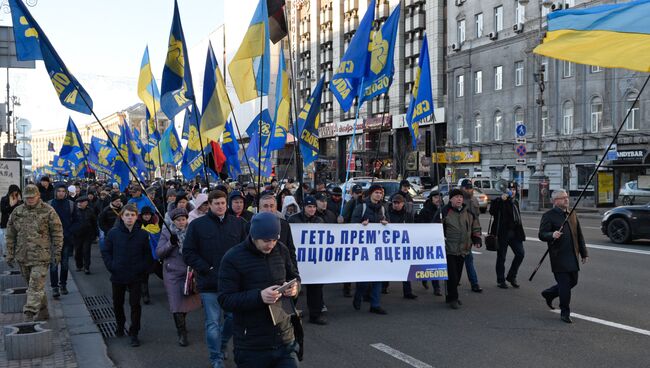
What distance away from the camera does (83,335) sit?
Answer: 711 centimetres

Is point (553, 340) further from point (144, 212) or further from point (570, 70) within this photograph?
point (570, 70)

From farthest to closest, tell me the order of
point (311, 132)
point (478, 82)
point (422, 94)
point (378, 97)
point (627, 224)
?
point (378, 97)
point (478, 82)
point (627, 224)
point (311, 132)
point (422, 94)

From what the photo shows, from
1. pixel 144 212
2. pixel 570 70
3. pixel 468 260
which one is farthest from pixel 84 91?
pixel 570 70

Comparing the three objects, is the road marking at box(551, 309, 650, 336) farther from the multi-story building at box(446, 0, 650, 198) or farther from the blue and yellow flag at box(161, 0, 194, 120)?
the multi-story building at box(446, 0, 650, 198)

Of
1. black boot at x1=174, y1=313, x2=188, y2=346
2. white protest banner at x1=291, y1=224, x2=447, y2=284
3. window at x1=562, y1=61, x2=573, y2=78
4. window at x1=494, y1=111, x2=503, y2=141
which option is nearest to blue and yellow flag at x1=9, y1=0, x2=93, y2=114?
black boot at x1=174, y1=313, x2=188, y2=346

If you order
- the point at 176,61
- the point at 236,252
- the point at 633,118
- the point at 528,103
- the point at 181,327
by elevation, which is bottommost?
the point at 181,327

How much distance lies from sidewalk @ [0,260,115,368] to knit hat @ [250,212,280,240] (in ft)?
10.9

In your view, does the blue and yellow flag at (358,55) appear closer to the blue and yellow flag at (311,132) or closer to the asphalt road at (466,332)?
the blue and yellow flag at (311,132)

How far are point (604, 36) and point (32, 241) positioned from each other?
6951 millimetres

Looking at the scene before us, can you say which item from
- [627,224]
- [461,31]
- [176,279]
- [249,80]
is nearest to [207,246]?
[176,279]

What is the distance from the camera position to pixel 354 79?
39.9 ft

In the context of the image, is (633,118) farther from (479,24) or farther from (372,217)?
(372,217)

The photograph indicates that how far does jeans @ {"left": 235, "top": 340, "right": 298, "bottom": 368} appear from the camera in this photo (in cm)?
372

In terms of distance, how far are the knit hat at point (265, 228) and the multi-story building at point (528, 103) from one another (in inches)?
1092
